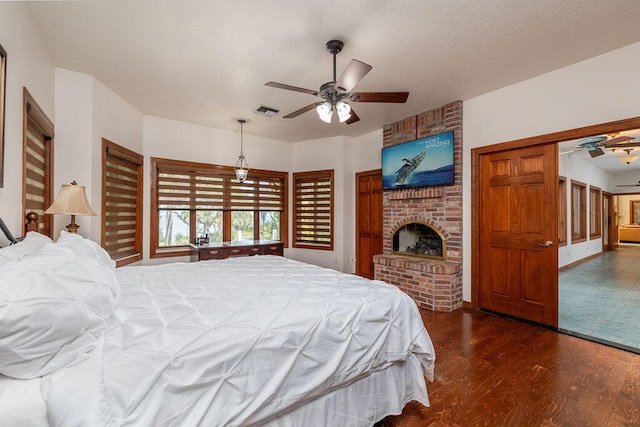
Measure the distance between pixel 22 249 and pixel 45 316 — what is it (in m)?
0.96

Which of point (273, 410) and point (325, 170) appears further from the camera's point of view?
point (325, 170)

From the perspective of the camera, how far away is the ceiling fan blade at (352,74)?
208cm

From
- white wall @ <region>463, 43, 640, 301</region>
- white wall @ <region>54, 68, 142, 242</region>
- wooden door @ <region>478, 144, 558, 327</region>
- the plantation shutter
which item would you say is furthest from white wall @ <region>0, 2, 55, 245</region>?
wooden door @ <region>478, 144, 558, 327</region>

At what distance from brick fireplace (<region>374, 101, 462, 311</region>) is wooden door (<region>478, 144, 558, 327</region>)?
0.32 meters

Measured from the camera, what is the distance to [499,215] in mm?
3588

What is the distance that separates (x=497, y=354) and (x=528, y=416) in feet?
2.69

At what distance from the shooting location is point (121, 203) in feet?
12.6

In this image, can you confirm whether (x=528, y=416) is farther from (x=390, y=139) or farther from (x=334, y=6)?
(x=390, y=139)

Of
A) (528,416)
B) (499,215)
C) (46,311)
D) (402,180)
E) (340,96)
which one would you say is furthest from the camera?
(402,180)

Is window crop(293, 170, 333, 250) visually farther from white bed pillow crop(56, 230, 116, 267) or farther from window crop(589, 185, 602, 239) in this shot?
window crop(589, 185, 602, 239)

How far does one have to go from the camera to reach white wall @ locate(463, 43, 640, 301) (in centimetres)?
263

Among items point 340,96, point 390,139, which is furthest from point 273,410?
point 390,139

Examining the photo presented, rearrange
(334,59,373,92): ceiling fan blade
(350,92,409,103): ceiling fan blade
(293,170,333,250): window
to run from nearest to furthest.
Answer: (334,59,373,92): ceiling fan blade → (350,92,409,103): ceiling fan blade → (293,170,333,250): window

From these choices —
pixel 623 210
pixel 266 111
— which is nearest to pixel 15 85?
pixel 266 111
